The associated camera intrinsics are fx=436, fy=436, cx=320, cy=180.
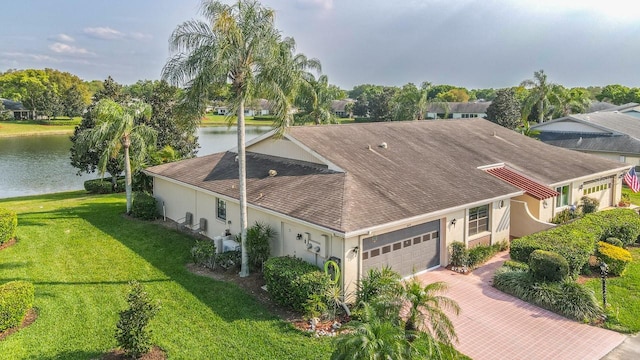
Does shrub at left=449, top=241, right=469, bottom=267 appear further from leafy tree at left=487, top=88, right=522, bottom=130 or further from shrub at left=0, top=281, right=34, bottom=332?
leafy tree at left=487, top=88, right=522, bottom=130

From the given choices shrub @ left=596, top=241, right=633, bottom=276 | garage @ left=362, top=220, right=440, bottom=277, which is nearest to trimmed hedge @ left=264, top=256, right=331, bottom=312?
garage @ left=362, top=220, right=440, bottom=277

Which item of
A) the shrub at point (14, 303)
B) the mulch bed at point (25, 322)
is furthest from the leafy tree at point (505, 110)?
the shrub at point (14, 303)

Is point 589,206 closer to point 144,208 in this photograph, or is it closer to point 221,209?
point 221,209

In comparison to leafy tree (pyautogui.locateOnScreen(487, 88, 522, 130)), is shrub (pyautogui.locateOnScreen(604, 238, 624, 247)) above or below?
below

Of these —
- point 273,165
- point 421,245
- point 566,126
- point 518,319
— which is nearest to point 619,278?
point 518,319

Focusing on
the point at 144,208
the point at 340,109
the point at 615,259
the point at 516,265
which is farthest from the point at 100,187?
the point at 340,109

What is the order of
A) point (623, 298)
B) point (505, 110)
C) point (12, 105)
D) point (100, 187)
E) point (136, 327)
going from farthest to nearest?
point (12, 105) < point (505, 110) < point (100, 187) < point (623, 298) < point (136, 327)

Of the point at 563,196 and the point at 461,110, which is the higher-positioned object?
the point at 461,110
